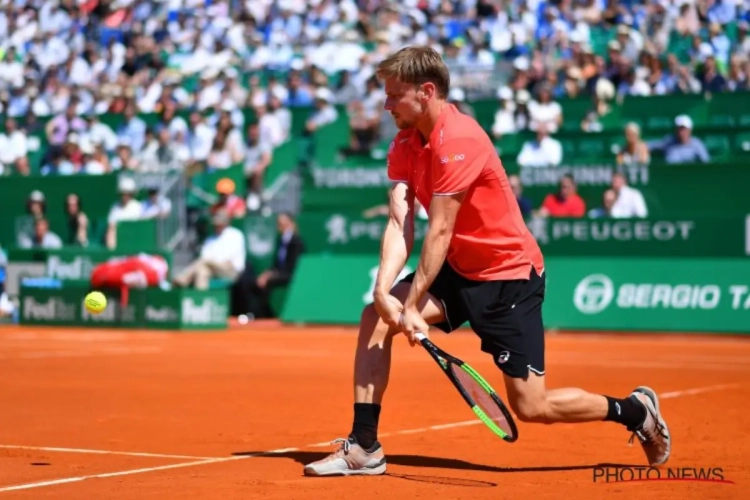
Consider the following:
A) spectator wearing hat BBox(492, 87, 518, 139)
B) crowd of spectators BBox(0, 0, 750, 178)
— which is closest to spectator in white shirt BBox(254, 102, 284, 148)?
crowd of spectators BBox(0, 0, 750, 178)

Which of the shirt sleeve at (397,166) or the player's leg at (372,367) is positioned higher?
the shirt sleeve at (397,166)

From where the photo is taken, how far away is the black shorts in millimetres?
6230

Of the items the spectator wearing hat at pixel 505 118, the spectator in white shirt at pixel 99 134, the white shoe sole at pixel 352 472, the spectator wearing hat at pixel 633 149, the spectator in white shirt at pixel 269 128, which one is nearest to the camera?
the white shoe sole at pixel 352 472

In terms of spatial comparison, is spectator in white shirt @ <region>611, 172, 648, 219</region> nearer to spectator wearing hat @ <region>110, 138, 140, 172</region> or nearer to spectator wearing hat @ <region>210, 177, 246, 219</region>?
spectator wearing hat @ <region>210, 177, 246, 219</region>

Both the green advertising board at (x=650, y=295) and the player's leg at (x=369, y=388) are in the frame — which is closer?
the player's leg at (x=369, y=388)

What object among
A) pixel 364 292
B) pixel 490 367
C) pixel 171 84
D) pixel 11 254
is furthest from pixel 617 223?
pixel 171 84

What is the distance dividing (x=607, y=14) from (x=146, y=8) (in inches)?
495

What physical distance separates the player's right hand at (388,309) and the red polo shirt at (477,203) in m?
0.40

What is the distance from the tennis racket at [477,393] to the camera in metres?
6.05

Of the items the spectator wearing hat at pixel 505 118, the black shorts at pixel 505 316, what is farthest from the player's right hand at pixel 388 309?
the spectator wearing hat at pixel 505 118

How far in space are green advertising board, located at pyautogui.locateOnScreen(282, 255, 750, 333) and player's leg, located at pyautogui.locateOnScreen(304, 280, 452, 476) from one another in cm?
1165

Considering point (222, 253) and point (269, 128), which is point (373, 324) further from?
point (269, 128)

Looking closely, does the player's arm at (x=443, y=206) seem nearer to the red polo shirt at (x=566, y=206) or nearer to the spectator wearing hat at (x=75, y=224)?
the red polo shirt at (x=566, y=206)

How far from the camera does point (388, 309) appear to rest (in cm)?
614
